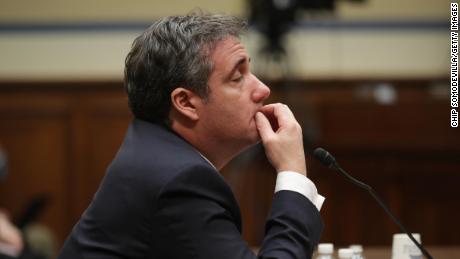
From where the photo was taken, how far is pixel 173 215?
1606 mm

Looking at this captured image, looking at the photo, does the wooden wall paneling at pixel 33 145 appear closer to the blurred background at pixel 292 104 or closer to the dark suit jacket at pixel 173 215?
the blurred background at pixel 292 104

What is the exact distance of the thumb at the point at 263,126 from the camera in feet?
5.88

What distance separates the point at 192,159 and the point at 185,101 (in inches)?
6.2

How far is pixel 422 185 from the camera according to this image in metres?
4.50

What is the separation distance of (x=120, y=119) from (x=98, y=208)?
3.42 meters

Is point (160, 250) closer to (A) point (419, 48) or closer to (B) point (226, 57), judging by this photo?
(B) point (226, 57)

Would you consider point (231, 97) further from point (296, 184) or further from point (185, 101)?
point (296, 184)

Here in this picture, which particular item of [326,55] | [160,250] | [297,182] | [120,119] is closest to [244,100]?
[297,182]

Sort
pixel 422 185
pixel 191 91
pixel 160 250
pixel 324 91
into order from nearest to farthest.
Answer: pixel 160 250
pixel 191 91
pixel 422 185
pixel 324 91

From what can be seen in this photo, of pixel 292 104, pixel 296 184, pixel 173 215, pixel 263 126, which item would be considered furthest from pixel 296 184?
pixel 292 104

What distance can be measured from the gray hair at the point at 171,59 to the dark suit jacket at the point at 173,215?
0.30 ft

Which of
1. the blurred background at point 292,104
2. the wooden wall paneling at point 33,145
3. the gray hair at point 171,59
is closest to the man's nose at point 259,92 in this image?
the gray hair at point 171,59

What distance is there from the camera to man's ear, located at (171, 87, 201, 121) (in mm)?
1760

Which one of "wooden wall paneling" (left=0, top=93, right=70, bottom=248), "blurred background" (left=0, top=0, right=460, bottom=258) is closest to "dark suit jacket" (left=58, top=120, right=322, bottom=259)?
"blurred background" (left=0, top=0, right=460, bottom=258)
